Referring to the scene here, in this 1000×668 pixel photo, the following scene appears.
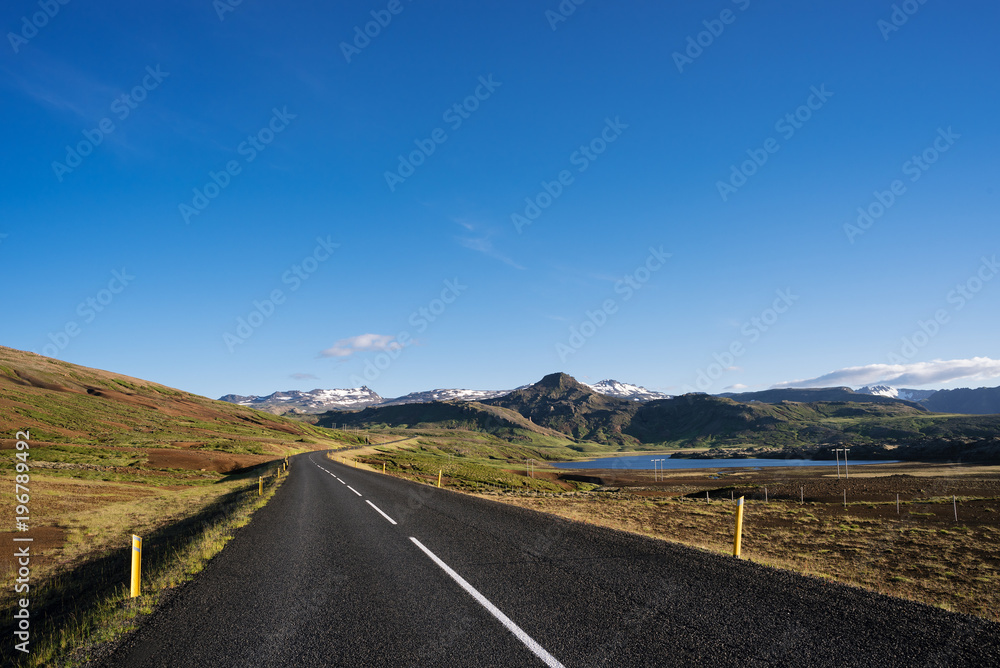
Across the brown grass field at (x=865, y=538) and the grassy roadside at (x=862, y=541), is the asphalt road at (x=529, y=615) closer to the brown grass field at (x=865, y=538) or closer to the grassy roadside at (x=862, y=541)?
the grassy roadside at (x=862, y=541)

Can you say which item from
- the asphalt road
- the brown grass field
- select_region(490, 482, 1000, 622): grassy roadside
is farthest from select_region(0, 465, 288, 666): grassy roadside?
the brown grass field

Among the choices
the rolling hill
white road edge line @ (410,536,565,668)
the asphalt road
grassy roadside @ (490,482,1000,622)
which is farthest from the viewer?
the rolling hill

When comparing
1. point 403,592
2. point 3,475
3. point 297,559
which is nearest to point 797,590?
point 403,592

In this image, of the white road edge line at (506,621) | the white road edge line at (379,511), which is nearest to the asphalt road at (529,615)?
the white road edge line at (506,621)

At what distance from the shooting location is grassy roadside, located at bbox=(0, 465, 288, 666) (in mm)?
6762

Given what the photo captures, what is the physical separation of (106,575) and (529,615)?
44.8 ft

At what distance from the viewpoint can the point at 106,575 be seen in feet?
44.3

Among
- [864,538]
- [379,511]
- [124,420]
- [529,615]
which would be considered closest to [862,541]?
[864,538]

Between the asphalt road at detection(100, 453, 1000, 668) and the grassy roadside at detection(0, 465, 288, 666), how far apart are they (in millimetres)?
539

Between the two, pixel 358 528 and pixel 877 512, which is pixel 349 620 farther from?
pixel 877 512

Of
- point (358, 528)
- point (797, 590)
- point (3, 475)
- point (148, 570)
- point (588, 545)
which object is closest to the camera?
point (797, 590)

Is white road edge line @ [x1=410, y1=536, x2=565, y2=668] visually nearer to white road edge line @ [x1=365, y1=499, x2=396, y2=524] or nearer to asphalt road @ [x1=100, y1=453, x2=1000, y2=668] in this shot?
asphalt road @ [x1=100, y1=453, x2=1000, y2=668]

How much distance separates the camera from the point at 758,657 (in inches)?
215

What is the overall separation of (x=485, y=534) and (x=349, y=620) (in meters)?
7.09
